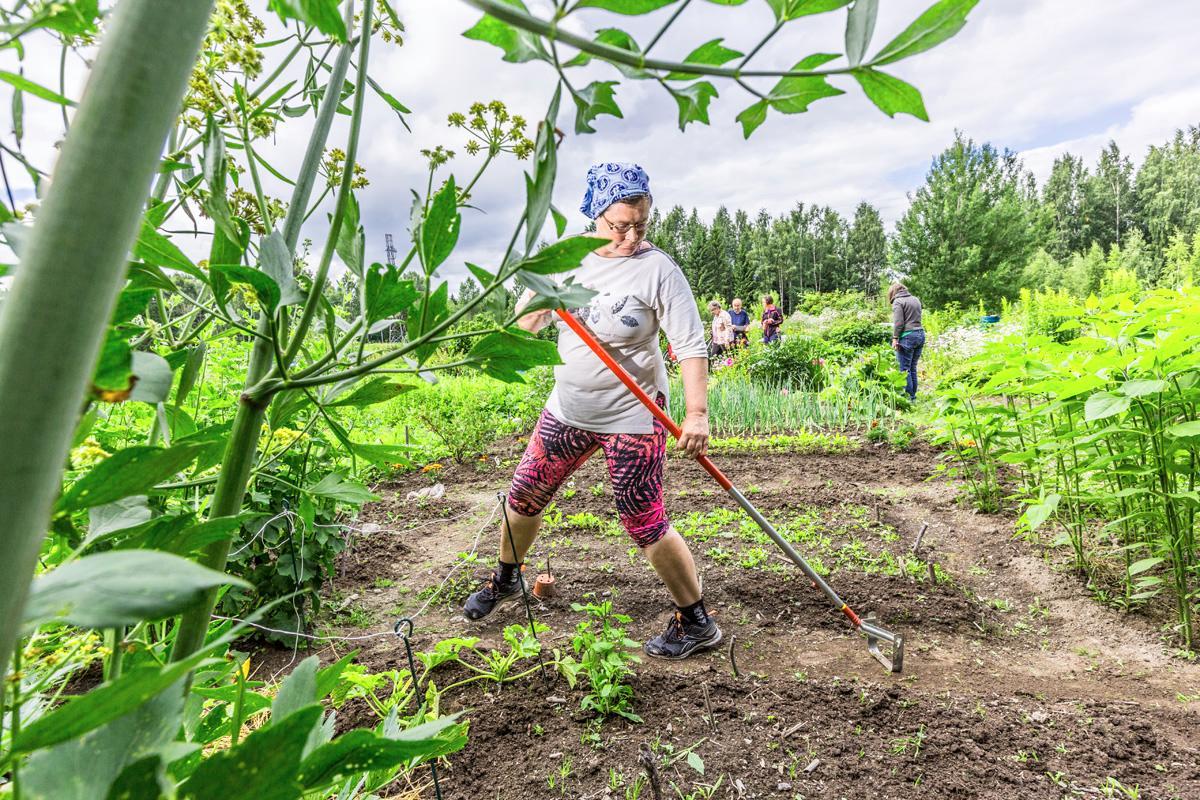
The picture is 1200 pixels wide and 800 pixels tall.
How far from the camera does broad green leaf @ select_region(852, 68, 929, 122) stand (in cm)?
41

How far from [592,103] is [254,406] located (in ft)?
1.17

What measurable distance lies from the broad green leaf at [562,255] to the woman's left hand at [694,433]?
7.36ft

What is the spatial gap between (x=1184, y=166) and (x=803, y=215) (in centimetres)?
2941

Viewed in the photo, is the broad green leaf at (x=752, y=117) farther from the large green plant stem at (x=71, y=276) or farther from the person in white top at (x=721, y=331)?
the person in white top at (x=721, y=331)

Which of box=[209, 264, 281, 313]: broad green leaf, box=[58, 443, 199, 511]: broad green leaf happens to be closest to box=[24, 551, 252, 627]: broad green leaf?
box=[58, 443, 199, 511]: broad green leaf

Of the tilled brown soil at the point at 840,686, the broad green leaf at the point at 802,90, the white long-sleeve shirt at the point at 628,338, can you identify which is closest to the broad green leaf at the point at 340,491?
the broad green leaf at the point at 802,90

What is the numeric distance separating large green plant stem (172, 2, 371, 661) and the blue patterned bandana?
2.23m

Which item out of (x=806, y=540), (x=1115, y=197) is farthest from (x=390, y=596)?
(x=1115, y=197)

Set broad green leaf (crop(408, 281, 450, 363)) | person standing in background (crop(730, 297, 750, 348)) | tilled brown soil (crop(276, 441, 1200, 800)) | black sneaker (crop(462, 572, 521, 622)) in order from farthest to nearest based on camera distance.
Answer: person standing in background (crop(730, 297, 750, 348)), black sneaker (crop(462, 572, 521, 622)), tilled brown soil (crop(276, 441, 1200, 800)), broad green leaf (crop(408, 281, 450, 363))

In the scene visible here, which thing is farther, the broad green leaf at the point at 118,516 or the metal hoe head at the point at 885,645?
the metal hoe head at the point at 885,645

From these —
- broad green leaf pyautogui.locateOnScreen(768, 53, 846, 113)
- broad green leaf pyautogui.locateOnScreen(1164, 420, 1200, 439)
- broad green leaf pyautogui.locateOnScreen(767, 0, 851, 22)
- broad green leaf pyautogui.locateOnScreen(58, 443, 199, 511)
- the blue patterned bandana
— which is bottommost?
broad green leaf pyautogui.locateOnScreen(1164, 420, 1200, 439)

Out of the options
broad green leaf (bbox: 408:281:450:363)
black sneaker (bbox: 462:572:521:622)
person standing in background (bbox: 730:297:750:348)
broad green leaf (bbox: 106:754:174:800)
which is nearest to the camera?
broad green leaf (bbox: 106:754:174:800)

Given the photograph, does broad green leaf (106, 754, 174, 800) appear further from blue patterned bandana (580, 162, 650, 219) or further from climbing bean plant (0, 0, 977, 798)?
blue patterned bandana (580, 162, 650, 219)

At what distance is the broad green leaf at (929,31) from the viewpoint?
0.37m
